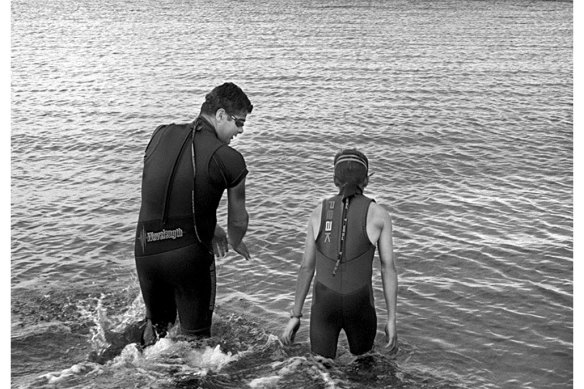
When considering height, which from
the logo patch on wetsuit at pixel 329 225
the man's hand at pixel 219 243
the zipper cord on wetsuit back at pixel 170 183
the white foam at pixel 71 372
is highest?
the zipper cord on wetsuit back at pixel 170 183

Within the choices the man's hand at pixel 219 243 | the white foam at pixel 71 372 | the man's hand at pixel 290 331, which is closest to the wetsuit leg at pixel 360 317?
the man's hand at pixel 290 331

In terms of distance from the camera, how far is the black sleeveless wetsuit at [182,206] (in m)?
7.78

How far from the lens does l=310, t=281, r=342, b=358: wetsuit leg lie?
8.09m

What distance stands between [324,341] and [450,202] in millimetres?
9290

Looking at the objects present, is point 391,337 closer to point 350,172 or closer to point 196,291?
point 350,172

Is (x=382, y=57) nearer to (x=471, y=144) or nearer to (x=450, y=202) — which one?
(x=471, y=144)

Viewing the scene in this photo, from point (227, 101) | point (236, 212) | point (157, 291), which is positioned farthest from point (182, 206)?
point (227, 101)

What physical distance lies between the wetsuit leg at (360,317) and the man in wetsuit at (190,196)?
1.47 m

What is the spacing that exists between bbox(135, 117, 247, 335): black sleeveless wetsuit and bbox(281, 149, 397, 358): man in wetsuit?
110cm

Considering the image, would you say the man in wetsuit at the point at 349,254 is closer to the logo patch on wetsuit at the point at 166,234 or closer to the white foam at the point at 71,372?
the logo patch on wetsuit at the point at 166,234

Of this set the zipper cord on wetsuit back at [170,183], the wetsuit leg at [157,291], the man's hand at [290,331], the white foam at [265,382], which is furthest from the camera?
the white foam at [265,382]

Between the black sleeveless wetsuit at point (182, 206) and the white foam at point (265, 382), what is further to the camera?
the white foam at point (265, 382)

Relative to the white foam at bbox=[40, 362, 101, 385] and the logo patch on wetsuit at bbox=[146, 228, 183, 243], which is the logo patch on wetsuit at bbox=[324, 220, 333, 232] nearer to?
the logo patch on wetsuit at bbox=[146, 228, 183, 243]

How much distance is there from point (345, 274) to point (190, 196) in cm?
194
